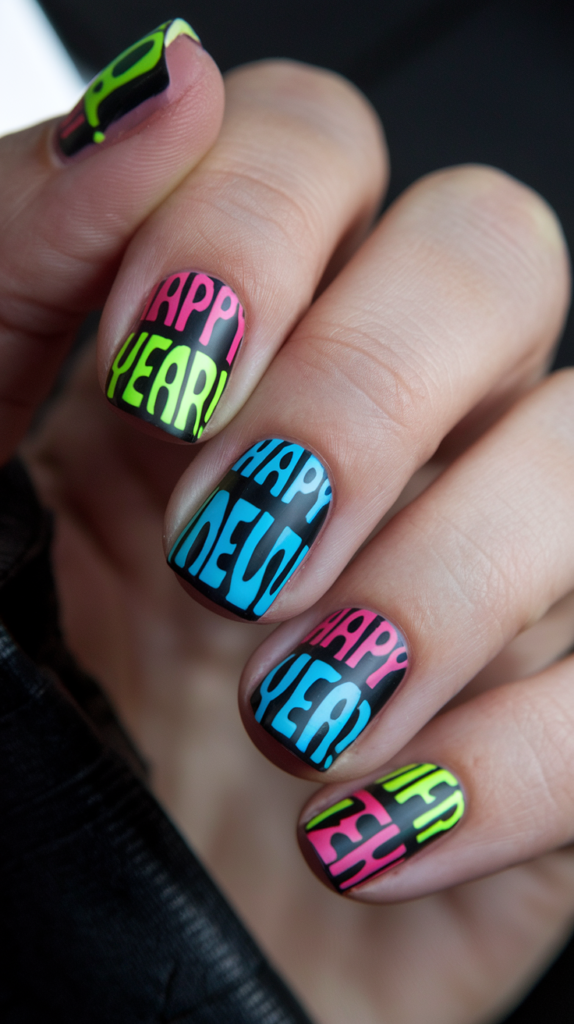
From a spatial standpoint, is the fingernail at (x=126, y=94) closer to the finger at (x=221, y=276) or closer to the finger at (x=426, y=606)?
the finger at (x=221, y=276)

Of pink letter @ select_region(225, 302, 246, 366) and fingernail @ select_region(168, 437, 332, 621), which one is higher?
pink letter @ select_region(225, 302, 246, 366)

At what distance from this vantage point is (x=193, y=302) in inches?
23.7

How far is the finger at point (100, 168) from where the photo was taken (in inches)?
23.8

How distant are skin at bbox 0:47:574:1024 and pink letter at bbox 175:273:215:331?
0.02m

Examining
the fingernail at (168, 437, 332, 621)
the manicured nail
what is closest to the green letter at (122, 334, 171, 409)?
the manicured nail

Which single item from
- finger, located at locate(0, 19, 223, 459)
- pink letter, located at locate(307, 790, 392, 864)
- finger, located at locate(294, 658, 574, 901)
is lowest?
finger, located at locate(294, 658, 574, 901)

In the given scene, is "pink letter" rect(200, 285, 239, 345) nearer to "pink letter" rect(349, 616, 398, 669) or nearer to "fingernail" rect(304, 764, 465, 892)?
"pink letter" rect(349, 616, 398, 669)

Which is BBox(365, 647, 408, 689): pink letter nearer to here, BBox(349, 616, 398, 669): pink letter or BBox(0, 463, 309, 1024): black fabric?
BBox(349, 616, 398, 669): pink letter

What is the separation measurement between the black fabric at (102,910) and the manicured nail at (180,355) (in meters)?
0.20

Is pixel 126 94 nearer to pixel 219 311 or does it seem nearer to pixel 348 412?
pixel 219 311

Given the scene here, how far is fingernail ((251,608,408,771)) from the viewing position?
615mm

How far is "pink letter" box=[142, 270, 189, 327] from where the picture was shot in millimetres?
603

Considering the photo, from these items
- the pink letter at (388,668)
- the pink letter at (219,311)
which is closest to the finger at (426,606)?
the pink letter at (388,668)

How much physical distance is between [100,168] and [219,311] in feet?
0.56
